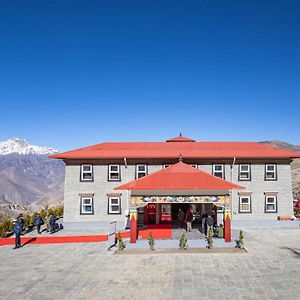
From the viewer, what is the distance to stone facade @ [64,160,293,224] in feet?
Result: 90.9

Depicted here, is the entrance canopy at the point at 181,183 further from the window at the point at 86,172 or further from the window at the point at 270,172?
the window at the point at 270,172

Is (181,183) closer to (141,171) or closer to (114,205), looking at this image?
(141,171)

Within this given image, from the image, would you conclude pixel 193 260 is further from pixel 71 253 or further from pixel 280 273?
pixel 71 253

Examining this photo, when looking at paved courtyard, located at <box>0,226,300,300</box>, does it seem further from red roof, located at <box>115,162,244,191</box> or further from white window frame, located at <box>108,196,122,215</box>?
white window frame, located at <box>108,196,122,215</box>

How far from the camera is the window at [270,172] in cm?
2809

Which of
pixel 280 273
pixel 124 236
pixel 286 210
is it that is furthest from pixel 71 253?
pixel 286 210

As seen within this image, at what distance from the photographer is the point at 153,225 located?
26.5m

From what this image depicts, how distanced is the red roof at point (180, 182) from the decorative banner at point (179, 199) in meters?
0.54

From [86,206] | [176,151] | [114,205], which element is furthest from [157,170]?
[86,206]

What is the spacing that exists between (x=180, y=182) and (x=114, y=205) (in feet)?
29.4

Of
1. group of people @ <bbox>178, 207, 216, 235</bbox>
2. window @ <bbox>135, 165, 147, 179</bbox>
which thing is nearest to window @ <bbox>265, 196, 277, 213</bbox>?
group of people @ <bbox>178, 207, 216, 235</bbox>

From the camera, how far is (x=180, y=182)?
20844mm

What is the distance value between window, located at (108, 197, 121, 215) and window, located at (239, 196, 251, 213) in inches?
402

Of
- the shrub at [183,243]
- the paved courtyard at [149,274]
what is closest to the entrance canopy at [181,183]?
the shrub at [183,243]
